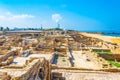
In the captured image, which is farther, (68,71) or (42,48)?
(42,48)

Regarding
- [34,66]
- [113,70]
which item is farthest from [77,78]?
[34,66]

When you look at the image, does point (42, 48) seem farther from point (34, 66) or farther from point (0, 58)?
point (34, 66)

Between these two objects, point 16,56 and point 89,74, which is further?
point 16,56

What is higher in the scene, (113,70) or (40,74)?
(40,74)

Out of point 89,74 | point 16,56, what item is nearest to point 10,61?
point 16,56

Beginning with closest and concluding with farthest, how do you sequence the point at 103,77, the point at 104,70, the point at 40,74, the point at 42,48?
the point at 40,74 < the point at 103,77 < the point at 104,70 < the point at 42,48

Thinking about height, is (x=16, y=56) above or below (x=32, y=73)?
below

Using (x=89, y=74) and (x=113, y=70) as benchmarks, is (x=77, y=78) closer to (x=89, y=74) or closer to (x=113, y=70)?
(x=89, y=74)

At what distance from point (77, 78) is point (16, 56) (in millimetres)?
11912

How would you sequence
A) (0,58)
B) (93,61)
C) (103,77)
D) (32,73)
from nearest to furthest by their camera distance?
(32,73)
(103,77)
(0,58)
(93,61)

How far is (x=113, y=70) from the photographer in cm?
1616

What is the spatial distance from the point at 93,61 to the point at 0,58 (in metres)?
9.90

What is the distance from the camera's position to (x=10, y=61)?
1898 centimetres

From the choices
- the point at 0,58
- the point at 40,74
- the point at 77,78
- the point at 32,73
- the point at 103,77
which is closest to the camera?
the point at 32,73
